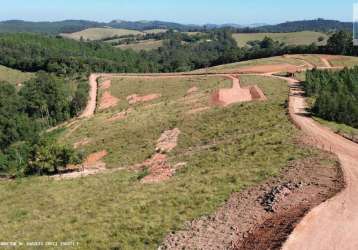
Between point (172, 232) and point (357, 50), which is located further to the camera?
point (357, 50)

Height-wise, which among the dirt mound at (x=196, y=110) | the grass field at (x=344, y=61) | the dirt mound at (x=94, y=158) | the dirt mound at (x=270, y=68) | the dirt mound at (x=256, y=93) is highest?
the grass field at (x=344, y=61)

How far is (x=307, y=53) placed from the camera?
14750cm

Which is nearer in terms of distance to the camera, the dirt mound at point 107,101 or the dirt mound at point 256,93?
the dirt mound at point 256,93

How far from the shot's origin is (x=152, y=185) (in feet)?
123

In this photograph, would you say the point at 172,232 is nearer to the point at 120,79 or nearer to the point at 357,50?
the point at 120,79

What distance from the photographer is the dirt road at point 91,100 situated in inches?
3650

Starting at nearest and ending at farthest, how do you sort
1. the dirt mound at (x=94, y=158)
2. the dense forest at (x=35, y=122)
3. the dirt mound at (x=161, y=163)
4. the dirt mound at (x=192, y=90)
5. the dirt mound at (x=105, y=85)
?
the dirt mound at (x=161, y=163)
the dense forest at (x=35, y=122)
the dirt mound at (x=94, y=158)
the dirt mound at (x=192, y=90)
the dirt mound at (x=105, y=85)

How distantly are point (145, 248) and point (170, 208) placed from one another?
5415 millimetres

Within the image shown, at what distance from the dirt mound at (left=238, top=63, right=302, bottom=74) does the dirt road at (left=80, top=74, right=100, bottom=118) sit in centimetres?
3655

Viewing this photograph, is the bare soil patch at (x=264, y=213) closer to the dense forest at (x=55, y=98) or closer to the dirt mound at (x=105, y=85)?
the dense forest at (x=55, y=98)

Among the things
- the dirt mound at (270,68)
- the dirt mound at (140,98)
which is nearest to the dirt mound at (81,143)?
the dirt mound at (140,98)

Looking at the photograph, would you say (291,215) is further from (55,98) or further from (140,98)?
(55,98)

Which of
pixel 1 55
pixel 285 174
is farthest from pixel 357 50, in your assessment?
pixel 1 55

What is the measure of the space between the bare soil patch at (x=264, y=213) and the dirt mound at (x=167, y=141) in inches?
851
